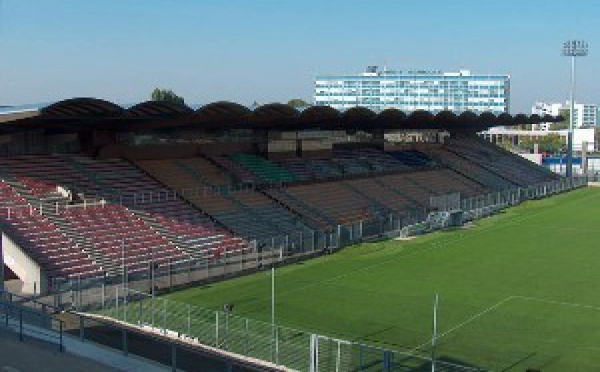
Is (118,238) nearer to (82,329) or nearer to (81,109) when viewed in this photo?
(81,109)

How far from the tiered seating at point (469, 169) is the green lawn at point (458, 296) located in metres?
23.5

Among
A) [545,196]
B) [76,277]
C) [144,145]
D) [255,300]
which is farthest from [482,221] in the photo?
[76,277]

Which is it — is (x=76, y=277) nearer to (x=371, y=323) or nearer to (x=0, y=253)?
(x=0, y=253)

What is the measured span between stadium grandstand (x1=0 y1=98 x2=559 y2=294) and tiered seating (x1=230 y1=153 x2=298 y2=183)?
0.13 m

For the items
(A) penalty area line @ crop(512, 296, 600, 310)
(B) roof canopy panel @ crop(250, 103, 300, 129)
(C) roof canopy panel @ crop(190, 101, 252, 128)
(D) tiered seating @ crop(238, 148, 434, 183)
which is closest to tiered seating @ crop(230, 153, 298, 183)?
(D) tiered seating @ crop(238, 148, 434, 183)

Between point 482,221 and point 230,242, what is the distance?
2234 centimetres

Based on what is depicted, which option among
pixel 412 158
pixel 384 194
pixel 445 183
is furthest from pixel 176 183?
pixel 412 158

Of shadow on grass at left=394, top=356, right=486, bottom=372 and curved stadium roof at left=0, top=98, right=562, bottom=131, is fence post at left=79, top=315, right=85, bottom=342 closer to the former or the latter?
shadow on grass at left=394, top=356, right=486, bottom=372

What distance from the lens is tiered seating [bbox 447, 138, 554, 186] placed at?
245ft

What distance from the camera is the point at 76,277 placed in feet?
92.4

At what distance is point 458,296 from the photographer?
29062 millimetres

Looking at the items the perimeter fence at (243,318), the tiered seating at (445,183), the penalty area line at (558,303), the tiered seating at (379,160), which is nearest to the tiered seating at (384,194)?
the tiered seating at (379,160)

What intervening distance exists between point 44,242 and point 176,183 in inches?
488

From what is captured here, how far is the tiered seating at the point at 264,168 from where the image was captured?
4900cm
